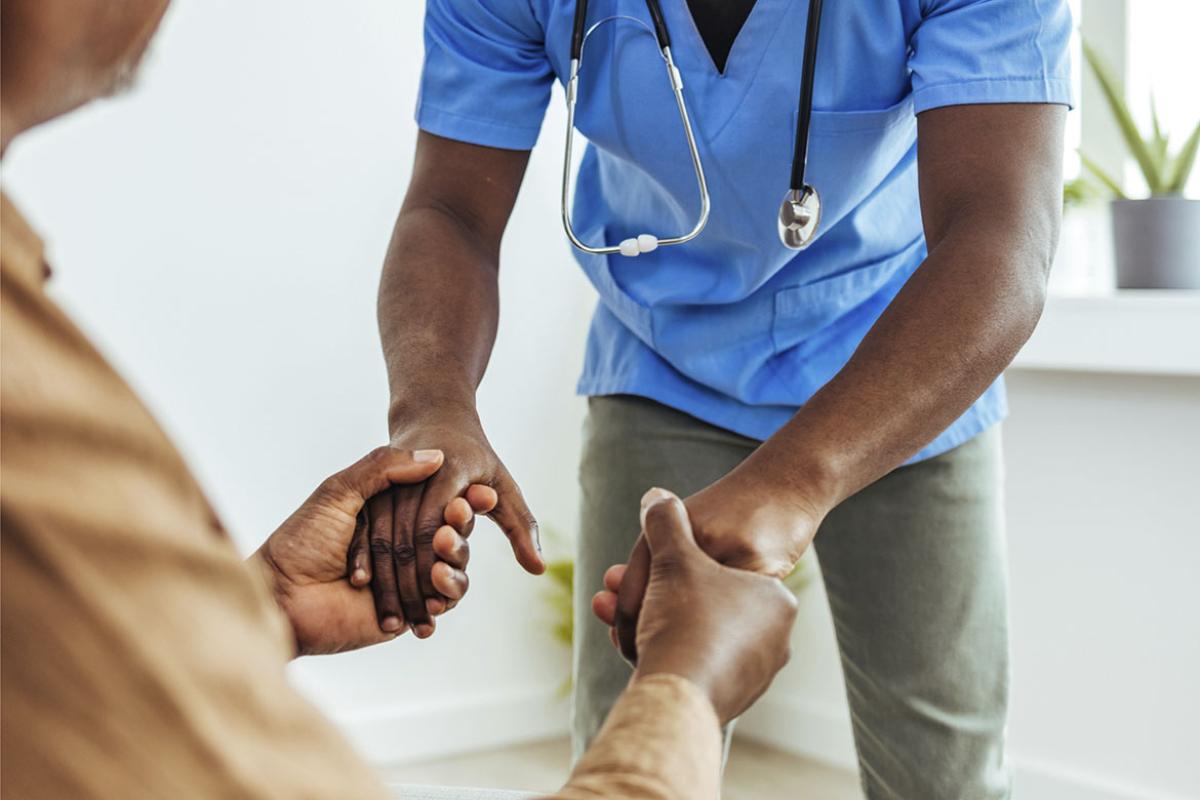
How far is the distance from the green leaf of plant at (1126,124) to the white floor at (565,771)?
1.23 metres

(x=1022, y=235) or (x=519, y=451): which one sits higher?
(x=1022, y=235)

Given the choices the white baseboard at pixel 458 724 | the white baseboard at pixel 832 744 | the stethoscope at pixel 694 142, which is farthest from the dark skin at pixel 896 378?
the white baseboard at pixel 458 724

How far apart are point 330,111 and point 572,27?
1359 millimetres

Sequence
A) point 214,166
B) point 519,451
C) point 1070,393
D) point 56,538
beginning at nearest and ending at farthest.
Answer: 1. point 56,538
2. point 1070,393
3. point 214,166
4. point 519,451

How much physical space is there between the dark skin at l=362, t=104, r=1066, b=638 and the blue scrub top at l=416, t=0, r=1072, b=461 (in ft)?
0.22

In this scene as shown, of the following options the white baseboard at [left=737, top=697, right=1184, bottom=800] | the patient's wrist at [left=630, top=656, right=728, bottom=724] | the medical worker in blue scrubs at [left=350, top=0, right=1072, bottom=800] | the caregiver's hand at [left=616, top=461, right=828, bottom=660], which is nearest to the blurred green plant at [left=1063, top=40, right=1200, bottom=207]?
the medical worker in blue scrubs at [left=350, top=0, right=1072, bottom=800]

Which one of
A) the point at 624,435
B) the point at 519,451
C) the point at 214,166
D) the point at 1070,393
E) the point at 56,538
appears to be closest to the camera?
the point at 56,538

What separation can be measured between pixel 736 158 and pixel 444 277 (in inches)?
12.1

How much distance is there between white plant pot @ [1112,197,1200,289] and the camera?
6.69ft

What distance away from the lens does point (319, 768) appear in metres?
0.47

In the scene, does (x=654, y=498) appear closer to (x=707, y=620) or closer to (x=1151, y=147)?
(x=707, y=620)

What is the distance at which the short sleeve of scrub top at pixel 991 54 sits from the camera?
3.51 ft

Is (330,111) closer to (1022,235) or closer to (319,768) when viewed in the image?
(1022,235)

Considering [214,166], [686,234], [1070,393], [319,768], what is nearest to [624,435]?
[686,234]
